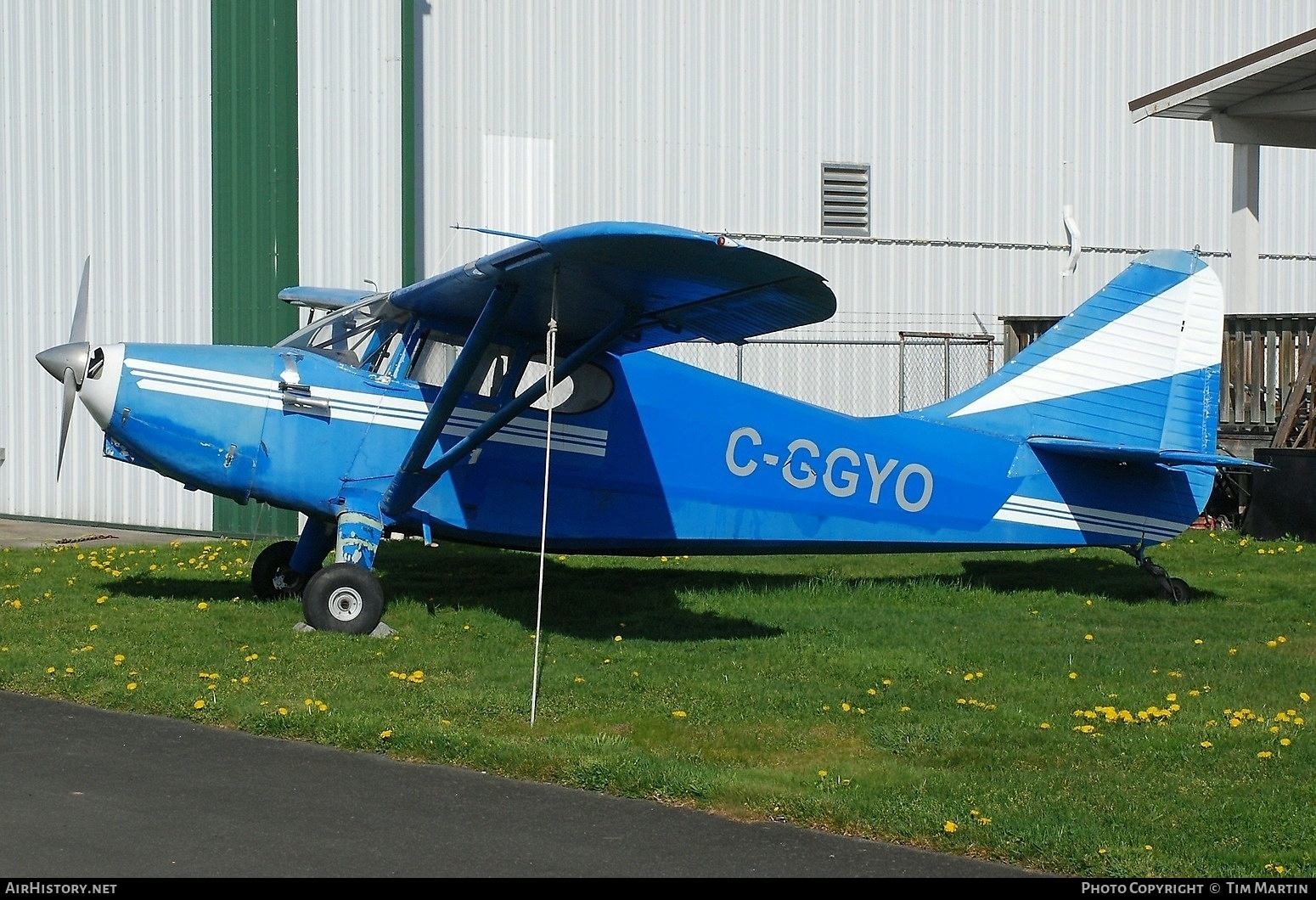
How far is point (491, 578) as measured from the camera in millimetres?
12477

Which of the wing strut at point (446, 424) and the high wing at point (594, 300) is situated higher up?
the high wing at point (594, 300)

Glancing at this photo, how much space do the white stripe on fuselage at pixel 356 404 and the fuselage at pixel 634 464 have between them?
0.01 m

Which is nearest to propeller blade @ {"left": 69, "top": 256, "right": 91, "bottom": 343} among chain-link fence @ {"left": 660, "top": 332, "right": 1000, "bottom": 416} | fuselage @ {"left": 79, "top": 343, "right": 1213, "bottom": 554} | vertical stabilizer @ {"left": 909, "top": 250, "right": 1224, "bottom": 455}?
fuselage @ {"left": 79, "top": 343, "right": 1213, "bottom": 554}

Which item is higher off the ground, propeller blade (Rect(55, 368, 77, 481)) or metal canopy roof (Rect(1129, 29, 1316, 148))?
metal canopy roof (Rect(1129, 29, 1316, 148))

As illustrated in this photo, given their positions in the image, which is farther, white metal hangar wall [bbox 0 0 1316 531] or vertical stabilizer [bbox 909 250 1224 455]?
white metal hangar wall [bbox 0 0 1316 531]

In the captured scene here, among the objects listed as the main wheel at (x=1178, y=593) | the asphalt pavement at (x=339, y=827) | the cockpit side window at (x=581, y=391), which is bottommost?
the asphalt pavement at (x=339, y=827)

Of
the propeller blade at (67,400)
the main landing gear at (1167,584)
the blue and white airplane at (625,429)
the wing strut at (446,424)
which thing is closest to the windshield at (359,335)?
the blue and white airplane at (625,429)

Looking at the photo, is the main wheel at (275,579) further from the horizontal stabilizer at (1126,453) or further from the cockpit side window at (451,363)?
the horizontal stabilizer at (1126,453)

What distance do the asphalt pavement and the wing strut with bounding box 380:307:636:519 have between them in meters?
3.11

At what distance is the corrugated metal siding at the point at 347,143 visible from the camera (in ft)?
53.5

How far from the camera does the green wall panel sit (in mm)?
16203

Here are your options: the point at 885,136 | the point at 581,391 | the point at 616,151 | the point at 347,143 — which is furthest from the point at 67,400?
the point at 885,136

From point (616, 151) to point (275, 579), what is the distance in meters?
8.94

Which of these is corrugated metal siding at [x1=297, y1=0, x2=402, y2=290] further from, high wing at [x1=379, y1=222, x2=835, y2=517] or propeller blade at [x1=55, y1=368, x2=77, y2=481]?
high wing at [x1=379, y1=222, x2=835, y2=517]
